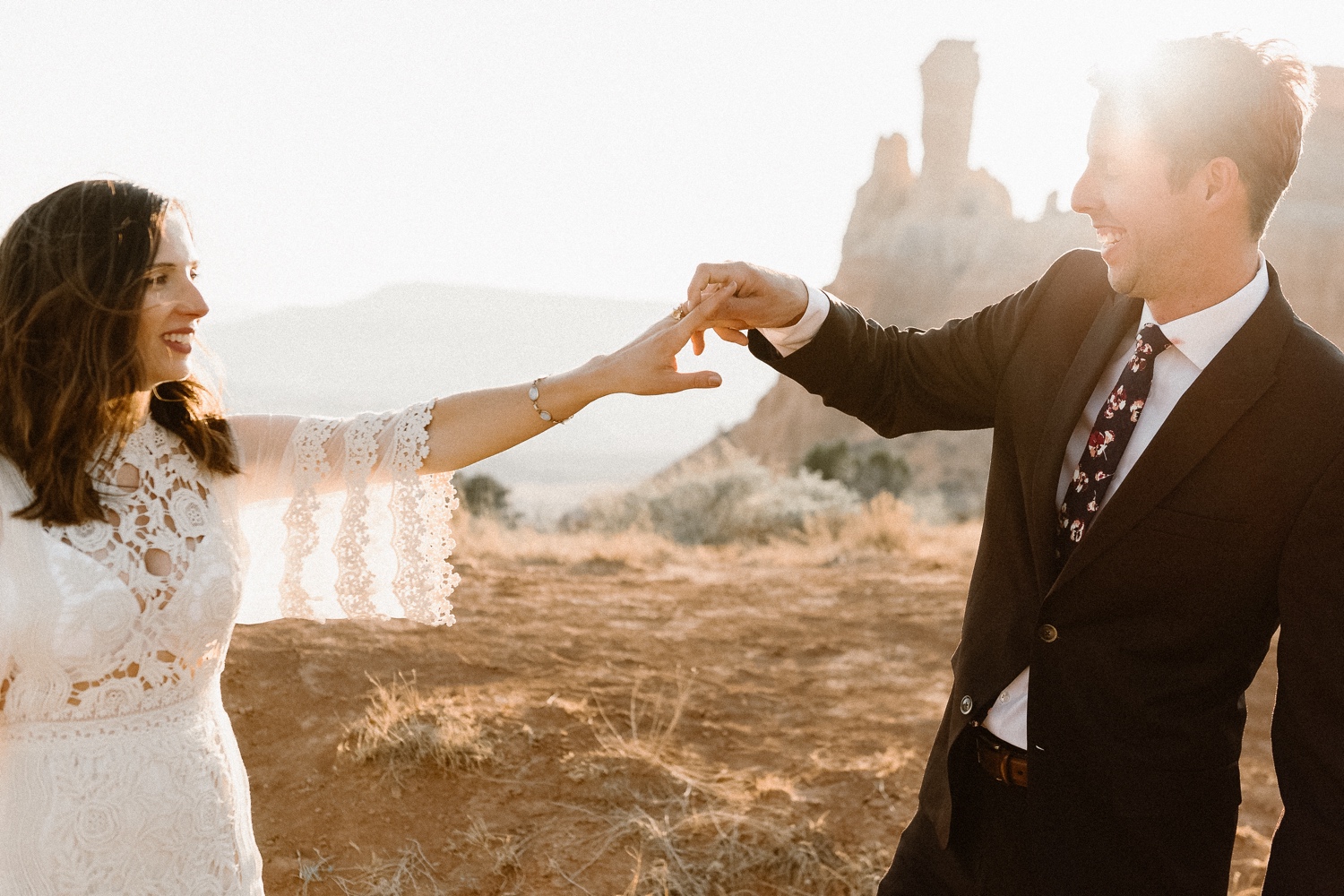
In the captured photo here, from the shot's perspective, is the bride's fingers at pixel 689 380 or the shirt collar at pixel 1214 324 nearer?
the shirt collar at pixel 1214 324

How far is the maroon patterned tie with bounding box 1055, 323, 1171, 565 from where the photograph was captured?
2.14 metres

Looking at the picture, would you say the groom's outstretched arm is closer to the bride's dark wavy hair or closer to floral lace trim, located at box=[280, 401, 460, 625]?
floral lace trim, located at box=[280, 401, 460, 625]

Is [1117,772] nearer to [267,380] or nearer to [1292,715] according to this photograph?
[1292,715]

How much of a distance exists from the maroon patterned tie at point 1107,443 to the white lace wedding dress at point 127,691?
5.76 ft

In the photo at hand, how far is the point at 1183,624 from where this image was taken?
203 cm

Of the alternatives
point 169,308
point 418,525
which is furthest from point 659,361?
point 169,308

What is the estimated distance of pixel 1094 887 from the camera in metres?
2.14

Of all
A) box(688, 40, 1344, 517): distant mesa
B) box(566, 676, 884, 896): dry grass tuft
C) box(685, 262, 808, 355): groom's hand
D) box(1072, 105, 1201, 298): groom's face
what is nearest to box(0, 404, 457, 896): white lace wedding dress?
box(685, 262, 808, 355): groom's hand

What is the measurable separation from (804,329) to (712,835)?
6.92 ft

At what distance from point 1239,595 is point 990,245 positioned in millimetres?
39903

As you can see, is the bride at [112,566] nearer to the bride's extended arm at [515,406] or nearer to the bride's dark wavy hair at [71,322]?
the bride's dark wavy hair at [71,322]

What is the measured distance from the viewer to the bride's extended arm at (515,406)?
7.93 ft

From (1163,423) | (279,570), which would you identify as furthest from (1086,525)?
(279,570)

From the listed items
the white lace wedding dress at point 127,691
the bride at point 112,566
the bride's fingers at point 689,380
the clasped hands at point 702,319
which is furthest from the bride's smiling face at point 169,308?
the bride's fingers at point 689,380
